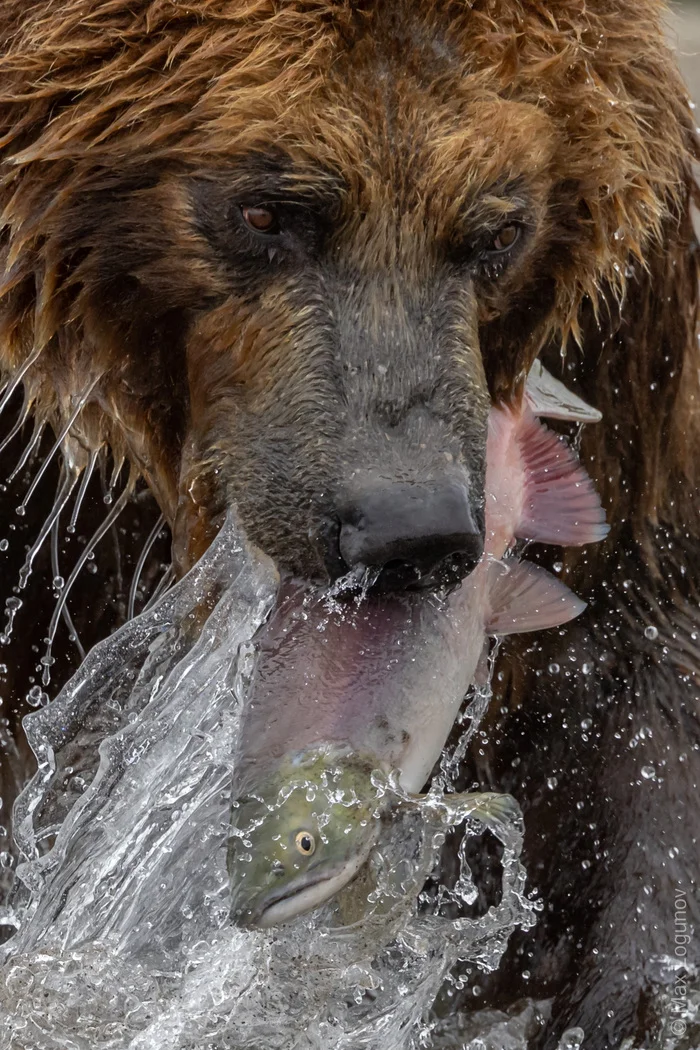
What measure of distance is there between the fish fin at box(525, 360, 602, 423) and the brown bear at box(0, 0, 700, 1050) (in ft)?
0.19

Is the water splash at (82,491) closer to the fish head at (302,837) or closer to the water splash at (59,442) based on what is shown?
the water splash at (59,442)

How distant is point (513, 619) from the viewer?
3234 mm

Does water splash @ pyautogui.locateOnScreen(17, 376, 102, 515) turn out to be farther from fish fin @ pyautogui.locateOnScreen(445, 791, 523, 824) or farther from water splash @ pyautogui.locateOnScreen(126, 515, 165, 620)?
fish fin @ pyautogui.locateOnScreen(445, 791, 523, 824)

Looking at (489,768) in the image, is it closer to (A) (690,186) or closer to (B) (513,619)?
(B) (513,619)

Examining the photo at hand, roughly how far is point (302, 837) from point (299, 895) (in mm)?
91

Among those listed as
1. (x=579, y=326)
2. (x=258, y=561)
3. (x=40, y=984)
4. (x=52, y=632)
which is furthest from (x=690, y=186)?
(x=40, y=984)

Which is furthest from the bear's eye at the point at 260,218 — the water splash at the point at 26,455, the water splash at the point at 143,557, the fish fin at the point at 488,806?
the fish fin at the point at 488,806

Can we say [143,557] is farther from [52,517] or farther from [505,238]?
[505,238]

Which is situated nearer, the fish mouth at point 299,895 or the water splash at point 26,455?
the fish mouth at point 299,895

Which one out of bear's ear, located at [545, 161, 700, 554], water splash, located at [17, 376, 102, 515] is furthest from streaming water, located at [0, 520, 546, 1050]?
bear's ear, located at [545, 161, 700, 554]

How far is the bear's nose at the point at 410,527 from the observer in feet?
9.34

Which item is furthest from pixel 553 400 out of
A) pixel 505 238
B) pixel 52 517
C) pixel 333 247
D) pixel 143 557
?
pixel 52 517

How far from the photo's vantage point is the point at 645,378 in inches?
149

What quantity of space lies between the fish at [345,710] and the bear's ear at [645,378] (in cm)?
56
